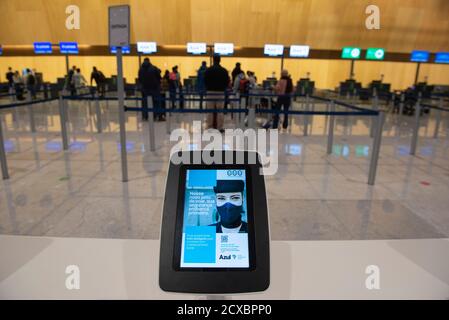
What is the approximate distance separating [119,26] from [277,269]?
3876 millimetres

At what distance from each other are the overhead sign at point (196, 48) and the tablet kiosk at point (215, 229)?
18671 millimetres

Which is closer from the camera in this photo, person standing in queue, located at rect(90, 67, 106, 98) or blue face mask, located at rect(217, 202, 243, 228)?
blue face mask, located at rect(217, 202, 243, 228)

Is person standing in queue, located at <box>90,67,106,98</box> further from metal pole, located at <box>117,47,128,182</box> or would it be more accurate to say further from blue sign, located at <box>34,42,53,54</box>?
metal pole, located at <box>117,47,128,182</box>

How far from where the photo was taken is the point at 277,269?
4.72 ft

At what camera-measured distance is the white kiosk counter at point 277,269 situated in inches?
51.1

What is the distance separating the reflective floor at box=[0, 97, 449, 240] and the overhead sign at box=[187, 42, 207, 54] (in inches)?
472

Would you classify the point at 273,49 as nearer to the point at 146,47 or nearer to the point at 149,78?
the point at 146,47

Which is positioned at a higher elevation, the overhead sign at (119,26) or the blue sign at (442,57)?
the blue sign at (442,57)

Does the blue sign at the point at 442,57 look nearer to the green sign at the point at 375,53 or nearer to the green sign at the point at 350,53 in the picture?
the green sign at the point at 375,53

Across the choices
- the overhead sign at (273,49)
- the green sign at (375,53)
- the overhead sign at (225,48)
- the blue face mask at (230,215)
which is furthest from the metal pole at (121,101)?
the green sign at (375,53)

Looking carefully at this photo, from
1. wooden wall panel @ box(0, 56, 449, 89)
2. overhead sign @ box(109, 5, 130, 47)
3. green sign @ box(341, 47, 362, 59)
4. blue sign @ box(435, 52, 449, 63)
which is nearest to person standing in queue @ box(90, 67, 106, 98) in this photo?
wooden wall panel @ box(0, 56, 449, 89)

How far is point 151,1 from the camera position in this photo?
60.6ft

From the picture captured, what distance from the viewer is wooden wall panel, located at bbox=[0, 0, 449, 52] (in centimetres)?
1878

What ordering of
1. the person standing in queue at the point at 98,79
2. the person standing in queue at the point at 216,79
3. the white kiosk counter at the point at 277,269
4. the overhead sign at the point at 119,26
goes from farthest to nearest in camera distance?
the person standing in queue at the point at 98,79, the person standing in queue at the point at 216,79, the overhead sign at the point at 119,26, the white kiosk counter at the point at 277,269
